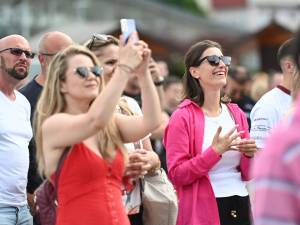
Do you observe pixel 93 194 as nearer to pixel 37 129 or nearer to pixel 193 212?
pixel 37 129

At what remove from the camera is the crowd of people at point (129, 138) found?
185 inches

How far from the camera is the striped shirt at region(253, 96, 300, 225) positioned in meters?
3.02

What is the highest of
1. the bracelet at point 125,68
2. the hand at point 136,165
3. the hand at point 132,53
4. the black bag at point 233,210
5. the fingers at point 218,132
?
the hand at point 132,53

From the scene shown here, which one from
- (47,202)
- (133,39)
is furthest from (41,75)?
(133,39)

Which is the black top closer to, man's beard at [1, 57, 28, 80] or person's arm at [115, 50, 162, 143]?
man's beard at [1, 57, 28, 80]

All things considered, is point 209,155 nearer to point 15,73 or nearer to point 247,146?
point 247,146

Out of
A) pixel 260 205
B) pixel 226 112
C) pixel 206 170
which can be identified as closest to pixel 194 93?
pixel 226 112

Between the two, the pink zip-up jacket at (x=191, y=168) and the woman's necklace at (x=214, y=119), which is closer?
the pink zip-up jacket at (x=191, y=168)

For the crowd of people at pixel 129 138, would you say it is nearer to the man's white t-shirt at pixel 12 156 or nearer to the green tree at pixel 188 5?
the man's white t-shirt at pixel 12 156

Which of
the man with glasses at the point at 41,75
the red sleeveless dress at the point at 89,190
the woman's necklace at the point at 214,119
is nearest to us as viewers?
the red sleeveless dress at the point at 89,190

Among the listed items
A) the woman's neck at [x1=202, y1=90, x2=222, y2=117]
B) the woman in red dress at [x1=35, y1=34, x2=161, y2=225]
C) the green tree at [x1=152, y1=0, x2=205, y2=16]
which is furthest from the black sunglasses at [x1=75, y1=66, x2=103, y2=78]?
the green tree at [x1=152, y1=0, x2=205, y2=16]

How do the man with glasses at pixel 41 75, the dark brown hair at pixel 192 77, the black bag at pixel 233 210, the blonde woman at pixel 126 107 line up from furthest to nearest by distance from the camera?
the man with glasses at pixel 41 75
the dark brown hair at pixel 192 77
the black bag at pixel 233 210
the blonde woman at pixel 126 107

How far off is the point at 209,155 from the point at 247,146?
29 centimetres

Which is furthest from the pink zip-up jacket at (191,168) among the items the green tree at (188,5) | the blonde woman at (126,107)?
the green tree at (188,5)
